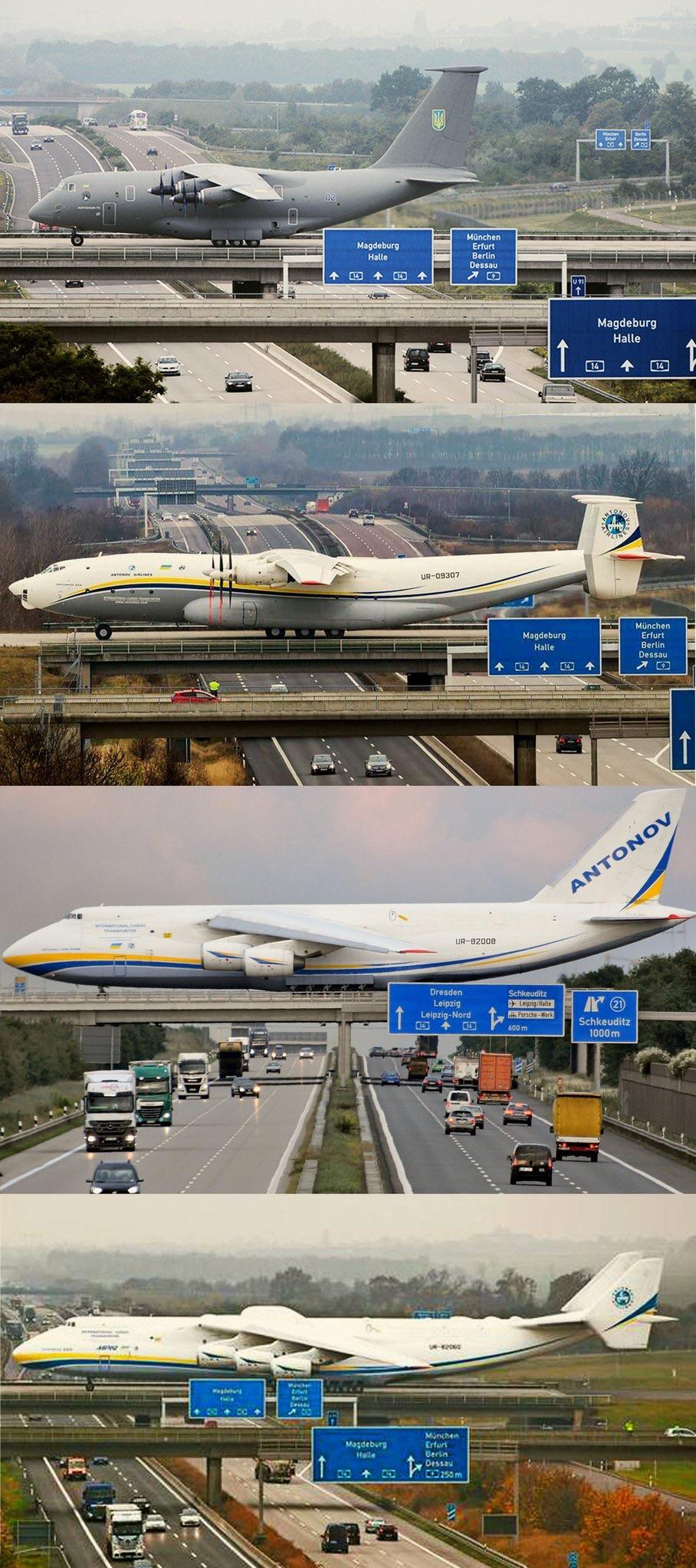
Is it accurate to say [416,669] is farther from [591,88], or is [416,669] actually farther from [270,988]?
[591,88]

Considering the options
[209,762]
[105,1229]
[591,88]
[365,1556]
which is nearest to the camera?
[365,1556]

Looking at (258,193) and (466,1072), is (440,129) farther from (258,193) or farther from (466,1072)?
(466,1072)

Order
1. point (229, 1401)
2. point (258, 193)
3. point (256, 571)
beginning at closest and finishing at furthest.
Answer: point (229, 1401), point (256, 571), point (258, 193)

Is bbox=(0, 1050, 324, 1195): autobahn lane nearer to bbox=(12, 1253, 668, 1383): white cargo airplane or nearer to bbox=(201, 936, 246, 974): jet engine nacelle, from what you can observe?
bbox=(201, 936, 246, 974): jet engine nacelle

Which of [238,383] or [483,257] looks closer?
[483,257]

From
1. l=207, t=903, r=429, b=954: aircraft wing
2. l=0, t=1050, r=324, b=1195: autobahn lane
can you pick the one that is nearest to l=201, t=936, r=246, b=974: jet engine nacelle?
l=207, t=903, r=429, b=954: aircraft wing

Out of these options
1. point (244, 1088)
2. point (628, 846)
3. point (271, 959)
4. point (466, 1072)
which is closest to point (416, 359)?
point (628, 846)

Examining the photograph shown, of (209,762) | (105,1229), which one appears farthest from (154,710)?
(105,1229)
